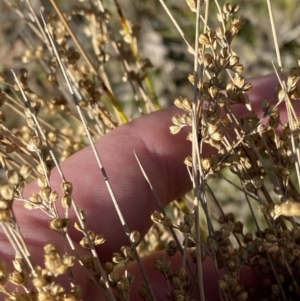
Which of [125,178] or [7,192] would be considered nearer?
[7,192]

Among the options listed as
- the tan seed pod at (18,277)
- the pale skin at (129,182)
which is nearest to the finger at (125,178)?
the pale skin at (129,182)

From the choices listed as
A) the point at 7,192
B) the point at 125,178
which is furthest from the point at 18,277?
the point at 125,178

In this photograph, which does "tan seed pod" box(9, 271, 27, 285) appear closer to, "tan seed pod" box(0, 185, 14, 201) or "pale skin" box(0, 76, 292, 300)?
"tan seed pod" box(0, 185, 14, 201)

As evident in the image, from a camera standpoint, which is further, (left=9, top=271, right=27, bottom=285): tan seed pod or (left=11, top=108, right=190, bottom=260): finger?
(left=11, top=108, right=190, bottom=260): finger

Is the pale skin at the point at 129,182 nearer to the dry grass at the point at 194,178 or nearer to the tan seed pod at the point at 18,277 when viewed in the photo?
the dry grass at the point at 194,178

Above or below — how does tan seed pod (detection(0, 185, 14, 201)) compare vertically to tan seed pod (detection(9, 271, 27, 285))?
above

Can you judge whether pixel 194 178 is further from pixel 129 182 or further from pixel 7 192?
pixel 129 182

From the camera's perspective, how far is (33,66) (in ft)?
8.21

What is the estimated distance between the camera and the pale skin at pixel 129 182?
1013mm

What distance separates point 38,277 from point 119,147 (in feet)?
2.09

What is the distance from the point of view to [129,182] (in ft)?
3.60

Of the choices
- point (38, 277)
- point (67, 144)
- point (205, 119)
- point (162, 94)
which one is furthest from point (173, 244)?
point (162, 94)

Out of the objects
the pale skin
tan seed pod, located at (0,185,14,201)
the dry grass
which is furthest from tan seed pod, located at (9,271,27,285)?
the pale skin

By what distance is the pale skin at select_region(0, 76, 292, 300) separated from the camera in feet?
3.32
